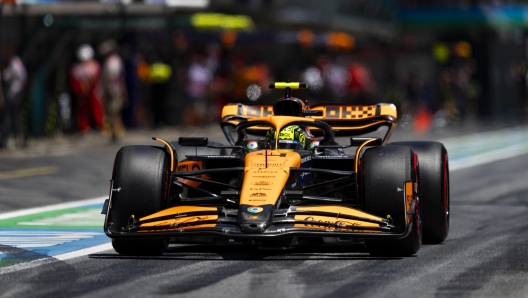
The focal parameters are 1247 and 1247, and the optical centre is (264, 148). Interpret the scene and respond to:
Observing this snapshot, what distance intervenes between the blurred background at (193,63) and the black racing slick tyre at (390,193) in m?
15.4

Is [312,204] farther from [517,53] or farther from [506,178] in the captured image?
[517,53]

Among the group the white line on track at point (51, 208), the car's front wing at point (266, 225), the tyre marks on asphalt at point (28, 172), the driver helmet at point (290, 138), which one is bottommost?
the tyre marks on asphalt at point (28, 172)

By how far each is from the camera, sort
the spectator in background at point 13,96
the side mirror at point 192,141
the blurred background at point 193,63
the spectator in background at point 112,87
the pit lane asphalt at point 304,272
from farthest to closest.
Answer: the blurred background at point 193,63 < the spectator in background at point 112,87 < the spectator in background at point 13,96 < the side mirror at point 192,141 < the pit lane asphalt at point 304,272

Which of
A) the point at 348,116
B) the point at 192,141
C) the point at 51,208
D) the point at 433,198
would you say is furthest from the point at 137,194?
the point at 51,208

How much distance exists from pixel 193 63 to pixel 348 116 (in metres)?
19.2

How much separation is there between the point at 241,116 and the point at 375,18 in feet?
112

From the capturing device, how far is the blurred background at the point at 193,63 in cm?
2622

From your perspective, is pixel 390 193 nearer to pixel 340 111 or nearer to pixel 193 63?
pixel 340 111

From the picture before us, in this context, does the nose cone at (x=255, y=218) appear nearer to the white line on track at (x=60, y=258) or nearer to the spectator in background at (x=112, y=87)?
the white line on track at (x=60, y=258)

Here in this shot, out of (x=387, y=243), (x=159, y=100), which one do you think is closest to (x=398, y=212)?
(x=387, y=243)

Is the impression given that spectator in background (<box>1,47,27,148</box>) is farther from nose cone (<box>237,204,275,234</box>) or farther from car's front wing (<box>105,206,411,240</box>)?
nose cone (<box>237,204,275,234</box>)

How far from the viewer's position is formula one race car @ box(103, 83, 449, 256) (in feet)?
29.7

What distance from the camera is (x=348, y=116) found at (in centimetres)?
1198

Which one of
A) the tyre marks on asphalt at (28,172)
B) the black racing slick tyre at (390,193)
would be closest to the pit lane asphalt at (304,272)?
the black racing slick tyre at (390,193)
